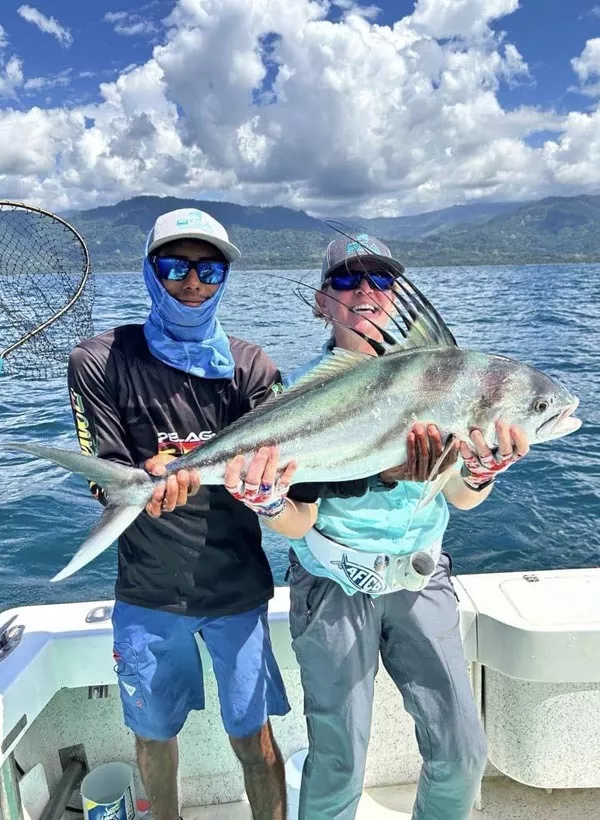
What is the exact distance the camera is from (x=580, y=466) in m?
9.96

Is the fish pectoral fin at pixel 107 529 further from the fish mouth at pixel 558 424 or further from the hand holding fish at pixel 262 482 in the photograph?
the fish mouth at pixel 558 424

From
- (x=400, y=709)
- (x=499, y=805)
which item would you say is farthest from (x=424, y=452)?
(x=499, y=805)

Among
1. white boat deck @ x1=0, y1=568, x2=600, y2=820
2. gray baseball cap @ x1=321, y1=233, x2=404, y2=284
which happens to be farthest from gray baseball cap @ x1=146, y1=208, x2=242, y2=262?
white boat deck @ x1=0, y1=568, x2=600, y2=820

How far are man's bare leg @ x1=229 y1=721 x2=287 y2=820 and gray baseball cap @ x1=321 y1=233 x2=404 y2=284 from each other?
6.80ft

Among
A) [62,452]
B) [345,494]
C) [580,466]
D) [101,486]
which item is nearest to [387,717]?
[345,494]

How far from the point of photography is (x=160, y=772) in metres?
2.91

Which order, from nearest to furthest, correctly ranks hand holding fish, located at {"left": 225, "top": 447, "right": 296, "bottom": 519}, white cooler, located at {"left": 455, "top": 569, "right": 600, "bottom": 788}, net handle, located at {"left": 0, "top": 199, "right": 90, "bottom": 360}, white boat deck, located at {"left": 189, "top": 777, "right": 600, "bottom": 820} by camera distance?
hand holding fish, located at {"left": 225, "top": 447, "right": 296, "bottom": 519} < white cooler, located at {"left": 455, "top": 569, "right": 600, "bottom": 788} < white boat deck, located at {"left": 189, "top": 777, "right": 600, "bottom": 820} < net handle, located at {"left": 0, "top": 199, "right": 90, "bottom": 360}

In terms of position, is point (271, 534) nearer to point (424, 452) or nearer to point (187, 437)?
point (187, 437)

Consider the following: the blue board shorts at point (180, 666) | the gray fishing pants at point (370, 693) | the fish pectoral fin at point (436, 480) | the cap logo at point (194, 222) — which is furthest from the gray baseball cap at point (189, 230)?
the blue board shorts at point (180, 666)

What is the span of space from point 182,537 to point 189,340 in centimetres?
87

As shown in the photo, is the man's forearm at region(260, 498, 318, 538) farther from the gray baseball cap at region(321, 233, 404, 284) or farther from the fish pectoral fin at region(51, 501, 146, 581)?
the gray baseball cap at region(321, 233, 404, 284)

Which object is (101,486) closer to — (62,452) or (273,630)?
(62,452)

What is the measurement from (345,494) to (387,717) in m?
1.64

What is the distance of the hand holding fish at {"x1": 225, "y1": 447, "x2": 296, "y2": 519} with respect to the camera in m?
2.42
